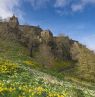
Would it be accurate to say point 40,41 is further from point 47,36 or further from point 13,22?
point 13,22

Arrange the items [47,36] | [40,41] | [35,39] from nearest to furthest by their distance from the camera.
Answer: [35,39] < [40,41] < [47,36]

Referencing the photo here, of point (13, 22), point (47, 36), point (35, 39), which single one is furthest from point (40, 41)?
point (13, 22)

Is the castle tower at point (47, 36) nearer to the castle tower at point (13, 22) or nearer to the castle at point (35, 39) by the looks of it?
the castle at point (35, 39)

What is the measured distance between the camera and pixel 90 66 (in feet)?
282

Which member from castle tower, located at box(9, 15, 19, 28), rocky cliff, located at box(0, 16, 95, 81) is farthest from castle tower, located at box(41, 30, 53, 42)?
castle tower, located at box(9, 15, 19, 28)

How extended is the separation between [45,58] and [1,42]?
28.7 meters

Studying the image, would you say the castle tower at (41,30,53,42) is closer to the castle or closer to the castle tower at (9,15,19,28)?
the castle

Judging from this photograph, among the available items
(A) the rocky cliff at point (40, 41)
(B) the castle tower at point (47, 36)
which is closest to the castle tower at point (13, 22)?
(A) the rocky cliff at point (40, 41)

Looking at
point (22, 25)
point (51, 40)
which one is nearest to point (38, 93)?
point (51, 40)

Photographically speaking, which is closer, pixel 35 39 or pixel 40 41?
pixel 35 39

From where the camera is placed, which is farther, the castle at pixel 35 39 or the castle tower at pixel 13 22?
the castle tower at pixel 13 22

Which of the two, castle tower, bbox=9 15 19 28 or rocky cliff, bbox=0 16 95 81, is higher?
castle tower, bbox=9 15 19 28

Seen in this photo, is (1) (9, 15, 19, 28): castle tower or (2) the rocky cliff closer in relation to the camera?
(2) the rocky cliff

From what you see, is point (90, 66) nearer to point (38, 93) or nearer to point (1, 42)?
point (1, 42)
